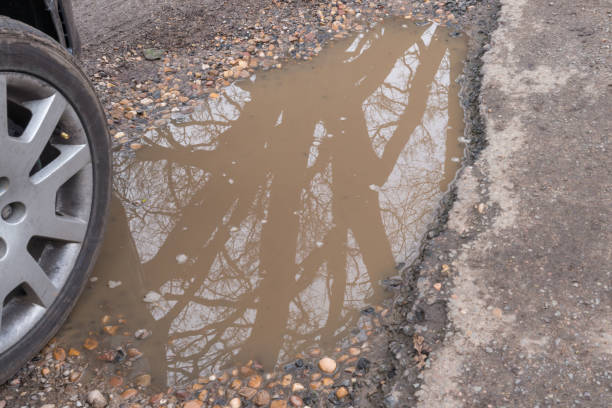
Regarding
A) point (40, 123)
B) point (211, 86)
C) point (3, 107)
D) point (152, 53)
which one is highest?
point (3, 107)

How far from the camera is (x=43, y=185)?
2.50 meters

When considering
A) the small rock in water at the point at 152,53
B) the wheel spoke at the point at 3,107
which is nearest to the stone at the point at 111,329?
the wheel spoke at the point at 3,107

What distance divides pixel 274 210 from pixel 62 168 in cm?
141

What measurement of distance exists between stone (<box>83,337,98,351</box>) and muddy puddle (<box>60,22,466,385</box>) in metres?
0.04

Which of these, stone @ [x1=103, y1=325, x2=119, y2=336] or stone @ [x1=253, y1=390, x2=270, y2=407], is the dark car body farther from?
stone @ [x1=253, y1=390, x2=270, y2=407]

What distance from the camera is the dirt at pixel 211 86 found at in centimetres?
260

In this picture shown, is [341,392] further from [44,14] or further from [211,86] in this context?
[211,86]

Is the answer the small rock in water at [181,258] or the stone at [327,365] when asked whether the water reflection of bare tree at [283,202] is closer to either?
the small rock in water at [181,258]

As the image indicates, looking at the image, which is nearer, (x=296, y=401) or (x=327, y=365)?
(x=296, y=401)

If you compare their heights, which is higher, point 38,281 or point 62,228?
point 62,228

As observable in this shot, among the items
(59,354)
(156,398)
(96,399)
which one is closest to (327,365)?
(156,398)

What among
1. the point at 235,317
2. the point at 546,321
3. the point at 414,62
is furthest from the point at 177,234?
the point at 414,62

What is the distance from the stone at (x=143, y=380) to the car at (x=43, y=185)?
500 mm

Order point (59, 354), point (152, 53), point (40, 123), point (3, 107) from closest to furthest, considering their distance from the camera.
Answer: point (3, 107) < point (40, 123) < point (59, 354) < point (152, 53)
